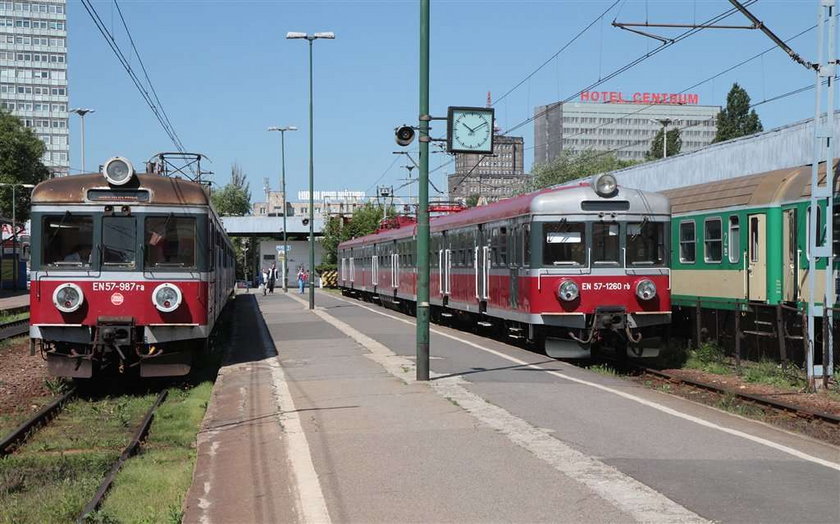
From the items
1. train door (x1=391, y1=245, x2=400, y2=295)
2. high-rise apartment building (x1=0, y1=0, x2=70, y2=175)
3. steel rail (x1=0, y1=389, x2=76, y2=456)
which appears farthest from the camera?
high-rise apartment building (x1=0, y1=0, x2=70, y2=175)

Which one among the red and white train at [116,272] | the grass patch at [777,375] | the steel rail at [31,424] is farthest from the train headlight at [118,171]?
the grass patch at [777,375]

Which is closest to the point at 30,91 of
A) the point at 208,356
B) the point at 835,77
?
the point at 208,356

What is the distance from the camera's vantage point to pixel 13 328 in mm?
26562

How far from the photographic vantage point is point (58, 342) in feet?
43.1

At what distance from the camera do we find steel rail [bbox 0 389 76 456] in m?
9.66

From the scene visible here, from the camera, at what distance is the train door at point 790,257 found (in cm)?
1559

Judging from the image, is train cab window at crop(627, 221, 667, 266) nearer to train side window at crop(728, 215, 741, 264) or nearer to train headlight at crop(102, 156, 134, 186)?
train side window at crop(728, 215, 741, 264)

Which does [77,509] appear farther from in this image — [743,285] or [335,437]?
[743,285]

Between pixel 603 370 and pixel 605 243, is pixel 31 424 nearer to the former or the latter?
pixel 603 370

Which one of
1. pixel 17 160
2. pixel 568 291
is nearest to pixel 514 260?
pixel 568 291

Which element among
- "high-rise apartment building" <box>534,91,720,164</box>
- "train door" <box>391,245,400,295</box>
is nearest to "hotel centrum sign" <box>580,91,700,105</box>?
"high-rise apartment building" <box>534,91,720,164</box>

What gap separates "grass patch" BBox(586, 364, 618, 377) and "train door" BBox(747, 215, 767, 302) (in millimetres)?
3147

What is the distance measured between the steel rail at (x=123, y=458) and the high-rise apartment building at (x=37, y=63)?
11872 centimetres

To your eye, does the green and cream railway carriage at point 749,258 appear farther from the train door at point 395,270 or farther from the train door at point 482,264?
the train door at point 395,270
